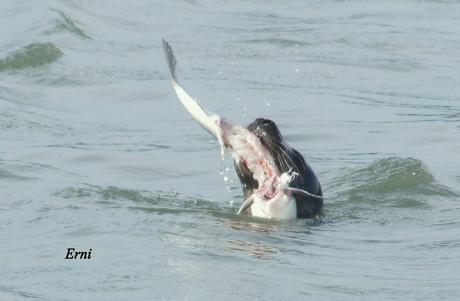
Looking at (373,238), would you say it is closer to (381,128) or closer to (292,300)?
(292,300)

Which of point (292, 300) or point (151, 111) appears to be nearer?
point (292, 300)

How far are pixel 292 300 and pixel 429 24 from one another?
44.0 ft

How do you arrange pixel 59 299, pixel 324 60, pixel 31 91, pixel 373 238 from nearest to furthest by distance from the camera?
pixel 59 299
pixel 373 238
pixel 31 91
pixel 324 60

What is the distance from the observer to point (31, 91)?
1434cm

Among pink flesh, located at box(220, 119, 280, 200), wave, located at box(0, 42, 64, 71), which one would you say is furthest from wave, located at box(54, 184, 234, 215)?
wave, located at box(0, 42, 64, 71)

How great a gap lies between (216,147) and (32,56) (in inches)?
177

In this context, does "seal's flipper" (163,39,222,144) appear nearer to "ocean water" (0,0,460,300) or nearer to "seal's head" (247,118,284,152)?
"seal's head" (247,118,284,152)

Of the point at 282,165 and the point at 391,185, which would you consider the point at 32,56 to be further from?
the point at 282,165

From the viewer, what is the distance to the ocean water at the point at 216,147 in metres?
7.42

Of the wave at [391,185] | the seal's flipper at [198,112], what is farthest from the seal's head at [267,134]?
the wave at [391,185]

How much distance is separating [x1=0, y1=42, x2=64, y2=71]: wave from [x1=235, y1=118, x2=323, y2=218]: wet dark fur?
7.48 meters

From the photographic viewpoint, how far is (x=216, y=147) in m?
11.8

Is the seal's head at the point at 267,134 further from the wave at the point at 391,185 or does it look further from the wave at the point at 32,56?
the wave at the point at 32,56

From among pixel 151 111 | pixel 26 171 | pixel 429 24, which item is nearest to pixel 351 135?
pixel 151 111
